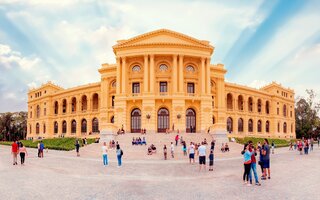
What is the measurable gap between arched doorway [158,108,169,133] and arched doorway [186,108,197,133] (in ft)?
11.0

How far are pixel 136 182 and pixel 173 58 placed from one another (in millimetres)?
35113

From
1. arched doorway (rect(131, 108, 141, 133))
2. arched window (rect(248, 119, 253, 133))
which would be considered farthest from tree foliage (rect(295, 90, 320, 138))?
arched doorway (rect(131, 108, 141, 133))

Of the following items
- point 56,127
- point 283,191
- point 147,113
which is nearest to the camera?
point 283,191

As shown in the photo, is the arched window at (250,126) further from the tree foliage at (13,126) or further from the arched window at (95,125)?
the tree foliage at (13,126)

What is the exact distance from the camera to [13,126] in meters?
91.1

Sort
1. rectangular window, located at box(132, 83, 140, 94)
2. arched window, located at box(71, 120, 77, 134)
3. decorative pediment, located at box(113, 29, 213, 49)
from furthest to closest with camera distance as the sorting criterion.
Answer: arched window, located at box(71, 120, 77, 134) < rectangular window, located at box(132, 83, 140, 94) < decorative pediment, located at box(113, 29, 213, 49)

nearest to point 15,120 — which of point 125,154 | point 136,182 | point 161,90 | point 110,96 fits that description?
point 110,96

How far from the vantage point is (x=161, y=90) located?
48.7 meters

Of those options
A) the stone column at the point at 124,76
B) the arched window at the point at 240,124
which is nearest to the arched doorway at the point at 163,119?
the stone column at the point at 124,76

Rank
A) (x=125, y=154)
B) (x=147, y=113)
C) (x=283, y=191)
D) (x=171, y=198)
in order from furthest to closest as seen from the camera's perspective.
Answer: (x=147, y=113) < (x=125, y=154) < (x=283, y=191) < (x=171, y=198)

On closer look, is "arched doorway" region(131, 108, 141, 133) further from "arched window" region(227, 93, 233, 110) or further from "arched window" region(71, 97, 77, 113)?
"arched window" region(71, 97, 77, 113)

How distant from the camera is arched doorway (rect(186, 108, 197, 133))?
4784cm

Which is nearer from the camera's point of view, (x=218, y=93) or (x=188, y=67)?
(x=188, y=67)

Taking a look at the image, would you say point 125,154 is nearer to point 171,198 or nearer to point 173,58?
point 171,198
